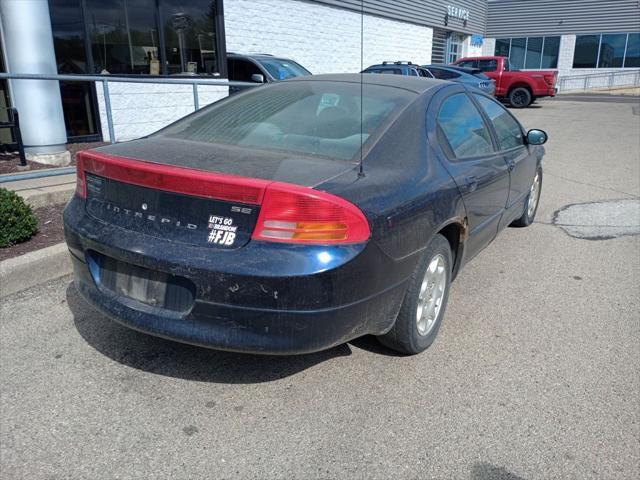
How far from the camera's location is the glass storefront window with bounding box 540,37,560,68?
34.6 metres

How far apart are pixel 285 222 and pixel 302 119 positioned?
3.47ft

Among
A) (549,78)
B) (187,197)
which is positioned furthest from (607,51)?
(187,197)

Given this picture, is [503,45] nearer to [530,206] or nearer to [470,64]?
[470,64]

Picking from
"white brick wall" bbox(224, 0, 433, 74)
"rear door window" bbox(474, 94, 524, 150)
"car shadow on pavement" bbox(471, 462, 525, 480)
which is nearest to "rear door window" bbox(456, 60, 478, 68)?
"white brick wall" bbox(224, 0, 433, 74)

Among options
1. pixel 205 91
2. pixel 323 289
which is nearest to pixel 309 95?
pixel 323 289

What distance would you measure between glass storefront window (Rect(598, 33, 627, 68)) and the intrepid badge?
122 ft

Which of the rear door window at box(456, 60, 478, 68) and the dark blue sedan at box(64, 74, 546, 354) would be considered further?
the rear door window at box(456, 60, 478, 68)

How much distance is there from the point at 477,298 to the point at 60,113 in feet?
17.9

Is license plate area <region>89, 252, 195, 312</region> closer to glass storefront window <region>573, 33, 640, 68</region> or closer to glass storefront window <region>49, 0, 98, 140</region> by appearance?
glass storefront window <region>49, 0, 98, 140</region>

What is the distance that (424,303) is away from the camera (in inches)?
122

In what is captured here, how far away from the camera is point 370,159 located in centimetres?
274

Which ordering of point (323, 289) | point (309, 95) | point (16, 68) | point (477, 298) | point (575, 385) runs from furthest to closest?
1. point (16, 68)
2. point (477, 298)
3. point (309, 95)
4. point (575, 385)
5. point (323, 289)

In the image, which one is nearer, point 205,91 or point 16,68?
point 16,68

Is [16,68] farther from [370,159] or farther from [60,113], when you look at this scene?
[370,159]
